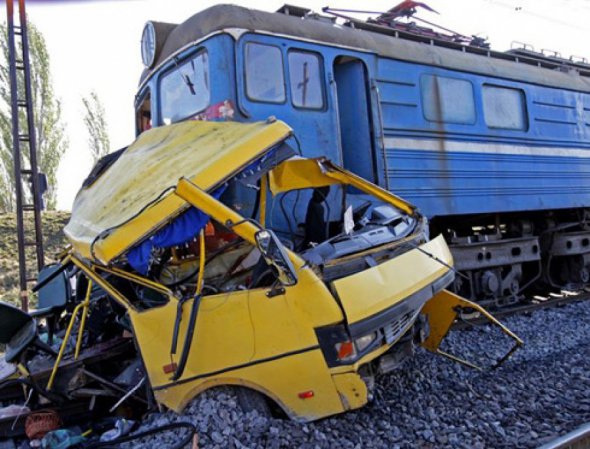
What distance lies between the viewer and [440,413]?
4.15m

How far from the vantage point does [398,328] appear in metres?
3.96

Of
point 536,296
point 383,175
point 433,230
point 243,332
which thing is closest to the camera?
point 243,332

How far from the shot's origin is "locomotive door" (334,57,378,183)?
6.46m

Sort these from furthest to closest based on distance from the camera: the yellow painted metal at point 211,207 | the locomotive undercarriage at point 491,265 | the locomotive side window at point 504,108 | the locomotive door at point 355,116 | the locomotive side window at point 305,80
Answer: the locomotive side window at point 504,108
the locomotive undercarriage at point 491,265
the locomotive door at point 355,116
the locomotive side window at point 305,80
the yellow painted metal at point 211,207

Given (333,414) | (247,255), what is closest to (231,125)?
(247,255)

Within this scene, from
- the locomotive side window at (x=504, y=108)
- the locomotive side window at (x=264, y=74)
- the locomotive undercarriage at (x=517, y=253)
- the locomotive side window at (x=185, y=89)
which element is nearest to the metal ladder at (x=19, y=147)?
the locomotive side window at (x=185, y=89)

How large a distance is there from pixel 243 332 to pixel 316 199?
1870 millimetres

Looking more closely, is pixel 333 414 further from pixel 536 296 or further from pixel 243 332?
pixel 536 296

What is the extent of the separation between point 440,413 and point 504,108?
17.5 feet

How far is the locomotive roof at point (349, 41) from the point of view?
18.7 feet

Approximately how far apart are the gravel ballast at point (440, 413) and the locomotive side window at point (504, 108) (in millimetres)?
3490

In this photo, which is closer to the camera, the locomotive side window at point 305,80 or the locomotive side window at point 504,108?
the locomotive side window at point 305,80

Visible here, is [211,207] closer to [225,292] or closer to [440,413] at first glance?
[225,292]

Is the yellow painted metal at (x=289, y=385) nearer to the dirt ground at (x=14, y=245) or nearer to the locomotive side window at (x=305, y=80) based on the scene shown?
the locomotive side window at (x=305, y=80)
